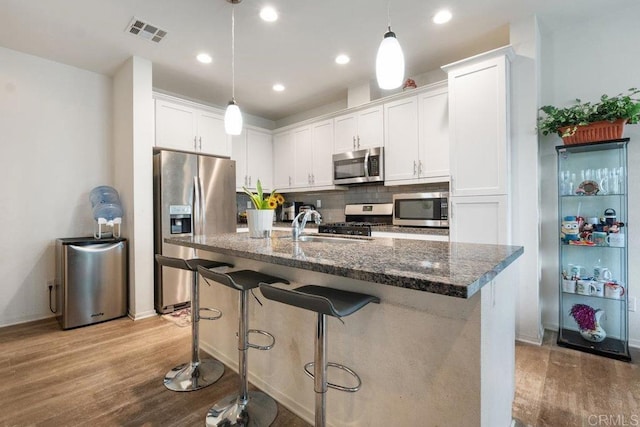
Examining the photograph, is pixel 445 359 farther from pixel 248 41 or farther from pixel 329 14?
pixel 248 41

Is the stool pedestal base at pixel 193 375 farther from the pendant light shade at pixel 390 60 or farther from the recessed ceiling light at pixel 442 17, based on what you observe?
the recessed ceiling light at pixel 442 17

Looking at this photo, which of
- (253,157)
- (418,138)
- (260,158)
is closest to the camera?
(418,138)

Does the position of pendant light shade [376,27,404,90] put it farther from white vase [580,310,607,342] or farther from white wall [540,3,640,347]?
white vase [580,310,607,342]

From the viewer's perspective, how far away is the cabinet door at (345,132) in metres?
3.93

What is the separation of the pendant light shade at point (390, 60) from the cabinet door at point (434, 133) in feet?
5.79

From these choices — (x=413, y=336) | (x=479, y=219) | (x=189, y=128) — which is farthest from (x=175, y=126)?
(x=413, y=336)

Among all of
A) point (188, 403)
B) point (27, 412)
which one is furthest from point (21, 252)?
point (188, 403)

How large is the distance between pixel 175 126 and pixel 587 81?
408 cm

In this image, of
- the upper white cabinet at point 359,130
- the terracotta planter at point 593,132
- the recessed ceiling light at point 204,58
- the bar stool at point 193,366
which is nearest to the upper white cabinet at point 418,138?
the upper white cabinet at point 359,130

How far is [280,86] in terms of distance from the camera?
395 cm

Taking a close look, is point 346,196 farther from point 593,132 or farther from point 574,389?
point 574,389

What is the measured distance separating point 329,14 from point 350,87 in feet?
4.99

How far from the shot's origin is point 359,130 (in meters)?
3.87

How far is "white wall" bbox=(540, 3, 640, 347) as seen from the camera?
245 centimetres
